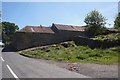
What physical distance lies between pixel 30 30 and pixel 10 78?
4633cm

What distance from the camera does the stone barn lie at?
57.4 meters

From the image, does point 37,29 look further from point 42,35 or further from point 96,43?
point 96,43

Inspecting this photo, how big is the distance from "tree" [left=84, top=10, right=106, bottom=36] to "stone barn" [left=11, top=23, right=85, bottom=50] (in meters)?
2.90

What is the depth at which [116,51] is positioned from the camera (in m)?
30.3

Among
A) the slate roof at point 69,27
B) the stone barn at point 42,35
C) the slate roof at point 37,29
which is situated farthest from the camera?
the slate roof at point 69,27

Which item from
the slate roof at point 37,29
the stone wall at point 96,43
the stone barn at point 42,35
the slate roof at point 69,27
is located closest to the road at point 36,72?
the stone wall at point 96,43

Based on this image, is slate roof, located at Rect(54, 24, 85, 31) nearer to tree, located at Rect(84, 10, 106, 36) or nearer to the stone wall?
tree, located at Rect(84, 10, 106, 36)

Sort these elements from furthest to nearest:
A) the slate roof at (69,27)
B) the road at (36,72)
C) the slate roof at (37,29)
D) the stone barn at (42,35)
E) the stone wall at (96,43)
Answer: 1. the slate roof at (69,27)
2. the slate roof at (37,29)
3. the stone barn at (42,35)
4. the stone wall at (96,43)
5. the road at (36,72)

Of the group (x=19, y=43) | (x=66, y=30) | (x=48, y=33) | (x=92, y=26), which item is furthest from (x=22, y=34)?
(x=92, y=26)

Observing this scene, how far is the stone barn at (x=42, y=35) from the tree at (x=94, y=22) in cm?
290

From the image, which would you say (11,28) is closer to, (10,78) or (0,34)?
(0,34)

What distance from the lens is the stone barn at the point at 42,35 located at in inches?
2259

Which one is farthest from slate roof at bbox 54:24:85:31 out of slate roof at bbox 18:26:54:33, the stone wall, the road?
the road

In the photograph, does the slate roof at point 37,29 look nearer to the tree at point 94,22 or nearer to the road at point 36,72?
the tree at point 94,22
